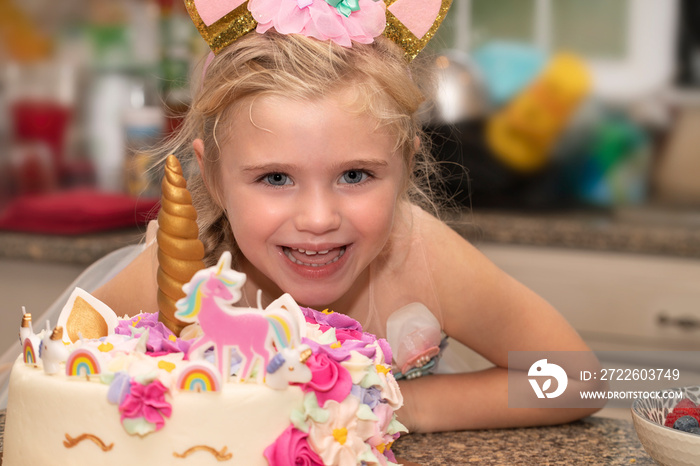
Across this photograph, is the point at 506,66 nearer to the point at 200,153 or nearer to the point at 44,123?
the point at 44,123

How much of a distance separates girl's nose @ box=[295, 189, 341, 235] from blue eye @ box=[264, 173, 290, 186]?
1.5 inches

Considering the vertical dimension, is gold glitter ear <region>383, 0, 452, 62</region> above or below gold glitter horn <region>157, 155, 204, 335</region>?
above

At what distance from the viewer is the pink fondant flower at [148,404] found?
0.67 m

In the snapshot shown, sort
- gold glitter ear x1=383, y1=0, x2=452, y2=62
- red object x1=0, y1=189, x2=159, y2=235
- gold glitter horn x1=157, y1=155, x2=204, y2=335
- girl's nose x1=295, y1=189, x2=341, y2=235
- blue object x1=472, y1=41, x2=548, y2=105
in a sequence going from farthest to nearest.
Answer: blue object x1=472, y1=41, x2=548, y2=105 < red object x1=0, y1=189, x2=159, y2=235 < gold glitter ear x1=383, y1=0, x2=452, y2=62 < girl's nose x1=295, y1=189, x2=341, y2=235 < gold glitter horn x1=157, y1=155, x2=204, y2=335

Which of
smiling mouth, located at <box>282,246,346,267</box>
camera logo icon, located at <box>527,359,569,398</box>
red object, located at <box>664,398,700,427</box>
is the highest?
smiling mouth, located at <box>282,246,346,267</box>

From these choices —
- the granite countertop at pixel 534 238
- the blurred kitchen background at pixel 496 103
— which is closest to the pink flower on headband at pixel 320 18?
the granite countertop at pixel 534 238

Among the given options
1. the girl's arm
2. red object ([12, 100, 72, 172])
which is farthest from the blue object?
A: the girl's arm

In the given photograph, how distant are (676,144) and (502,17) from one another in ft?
2.45

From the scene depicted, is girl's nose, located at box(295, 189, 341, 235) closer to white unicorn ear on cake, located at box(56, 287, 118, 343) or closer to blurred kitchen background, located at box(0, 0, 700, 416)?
white unicorn ear on cake, located at box(56, 287, 118, 343)

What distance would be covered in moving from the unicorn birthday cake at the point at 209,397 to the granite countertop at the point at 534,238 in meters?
1.37

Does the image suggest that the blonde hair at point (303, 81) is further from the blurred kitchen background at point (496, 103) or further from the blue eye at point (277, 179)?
the blurred kitchen background at point (496, 103)

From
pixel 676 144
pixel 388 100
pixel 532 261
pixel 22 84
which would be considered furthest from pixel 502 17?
pixel 388 100

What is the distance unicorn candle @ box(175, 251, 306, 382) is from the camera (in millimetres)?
690

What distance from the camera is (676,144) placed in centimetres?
268
